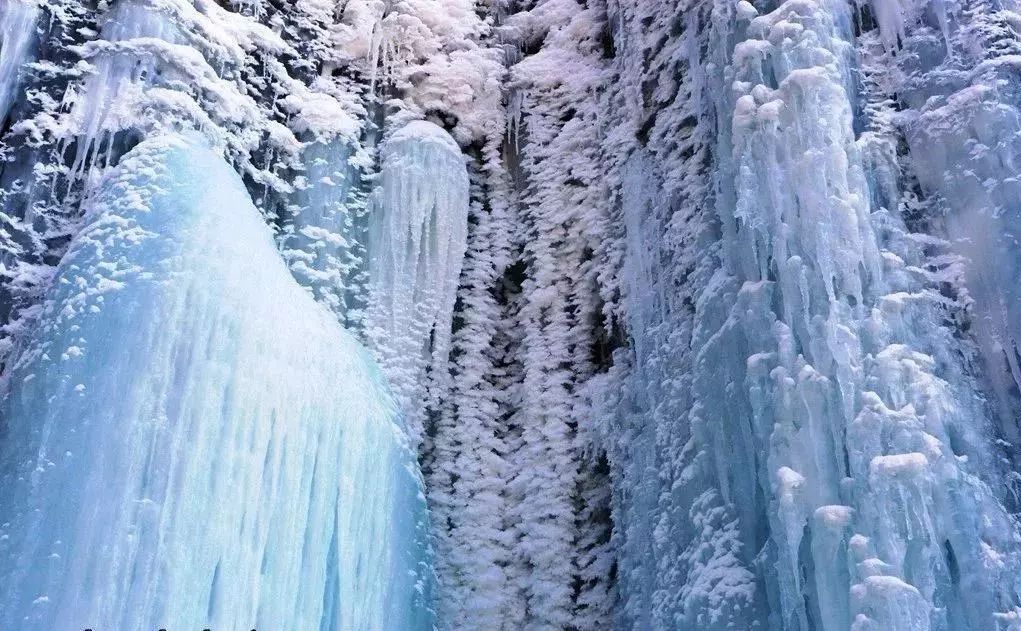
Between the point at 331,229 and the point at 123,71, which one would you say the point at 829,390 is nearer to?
the point at 331,229

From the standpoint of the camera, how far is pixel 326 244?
20.0 ft

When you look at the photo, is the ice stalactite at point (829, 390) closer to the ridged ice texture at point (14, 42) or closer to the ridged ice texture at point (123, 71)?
the ridged ice texture at point (123, 71)

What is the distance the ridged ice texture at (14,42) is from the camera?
534 centimetres

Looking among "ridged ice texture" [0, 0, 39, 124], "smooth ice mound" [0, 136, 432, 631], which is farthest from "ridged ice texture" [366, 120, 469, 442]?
"ridged ice texture" [0, 0, 39, 124]

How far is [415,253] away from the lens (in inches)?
248

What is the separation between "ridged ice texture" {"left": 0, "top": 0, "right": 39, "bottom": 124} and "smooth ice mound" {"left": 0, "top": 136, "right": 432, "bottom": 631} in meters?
0.79

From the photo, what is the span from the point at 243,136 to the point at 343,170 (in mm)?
715

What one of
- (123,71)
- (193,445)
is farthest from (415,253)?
(193,445)

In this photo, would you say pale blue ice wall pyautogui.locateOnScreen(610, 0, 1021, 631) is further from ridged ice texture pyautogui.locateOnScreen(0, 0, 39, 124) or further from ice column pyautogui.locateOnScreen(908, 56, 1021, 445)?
ridged ice texture pyautogui.locateOnScreen(0, 0, 39, 124)

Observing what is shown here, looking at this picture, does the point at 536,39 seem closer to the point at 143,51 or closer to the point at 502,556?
the point at 143,51

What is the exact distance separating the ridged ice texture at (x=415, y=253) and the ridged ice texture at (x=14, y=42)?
226cm

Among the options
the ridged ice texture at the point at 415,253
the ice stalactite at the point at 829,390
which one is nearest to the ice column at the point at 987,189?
the ice stalactite at the point at 829,390

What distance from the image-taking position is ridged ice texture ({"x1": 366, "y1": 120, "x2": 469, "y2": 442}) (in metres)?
6.06

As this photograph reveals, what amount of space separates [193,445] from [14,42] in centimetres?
277
